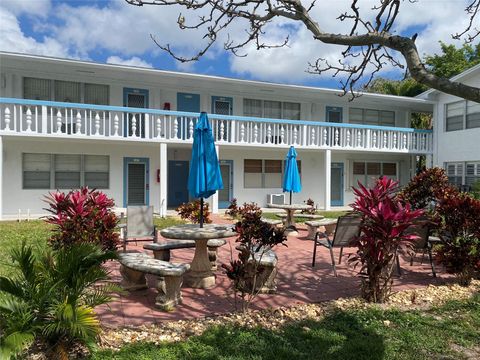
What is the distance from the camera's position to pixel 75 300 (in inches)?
132

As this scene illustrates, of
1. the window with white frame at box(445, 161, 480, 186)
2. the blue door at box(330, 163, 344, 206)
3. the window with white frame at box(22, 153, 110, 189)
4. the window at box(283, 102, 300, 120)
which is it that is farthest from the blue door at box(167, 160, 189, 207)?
the window with white frame at box(445, 161, 480, 186)

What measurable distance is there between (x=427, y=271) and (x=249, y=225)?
417 cm

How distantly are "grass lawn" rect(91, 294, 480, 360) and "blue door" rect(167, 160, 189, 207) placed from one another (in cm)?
1290

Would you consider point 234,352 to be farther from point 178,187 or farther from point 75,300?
point 178,187

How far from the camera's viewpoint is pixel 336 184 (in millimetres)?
19375

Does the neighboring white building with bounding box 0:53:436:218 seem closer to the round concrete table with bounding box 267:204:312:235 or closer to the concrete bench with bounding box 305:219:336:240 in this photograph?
the round concrete table with bounding box 267:204:312:235

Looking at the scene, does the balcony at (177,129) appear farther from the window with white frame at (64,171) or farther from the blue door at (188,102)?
the window with white frame at (64,171)

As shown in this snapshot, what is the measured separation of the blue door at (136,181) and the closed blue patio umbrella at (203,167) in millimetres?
10023

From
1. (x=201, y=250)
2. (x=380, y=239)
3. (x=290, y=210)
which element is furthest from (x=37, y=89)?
(x=380, y=239)

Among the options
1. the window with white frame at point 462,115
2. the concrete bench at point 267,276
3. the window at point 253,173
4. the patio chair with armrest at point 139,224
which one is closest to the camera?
the concrete bench at point 267,276

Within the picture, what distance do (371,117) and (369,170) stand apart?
9.12ft

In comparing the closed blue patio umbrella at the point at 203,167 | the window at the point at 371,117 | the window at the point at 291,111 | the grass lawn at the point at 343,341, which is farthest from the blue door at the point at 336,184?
the grass lawn at the point at 343,341

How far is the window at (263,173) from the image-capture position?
17.6m

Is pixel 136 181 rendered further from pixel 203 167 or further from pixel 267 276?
pixel 267 276
